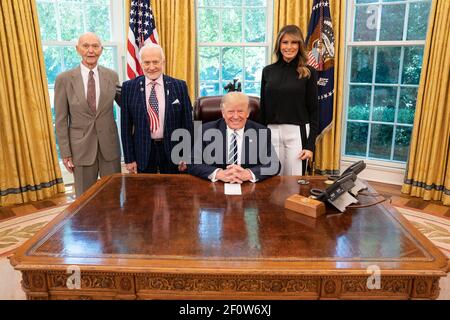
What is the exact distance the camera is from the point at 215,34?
430 centimetres

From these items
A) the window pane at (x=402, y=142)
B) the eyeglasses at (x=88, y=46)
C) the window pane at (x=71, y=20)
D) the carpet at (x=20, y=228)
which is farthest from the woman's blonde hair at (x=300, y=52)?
the window pane at (x=71, y=20)

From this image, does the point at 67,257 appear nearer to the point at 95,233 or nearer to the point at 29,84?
the point at 95,233

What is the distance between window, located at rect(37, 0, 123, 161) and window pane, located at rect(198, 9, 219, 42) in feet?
2.83

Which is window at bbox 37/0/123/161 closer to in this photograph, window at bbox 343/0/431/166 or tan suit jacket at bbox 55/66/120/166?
tan suit jacket at bbox 55/66/120/166

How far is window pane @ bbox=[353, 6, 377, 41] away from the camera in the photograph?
414cm

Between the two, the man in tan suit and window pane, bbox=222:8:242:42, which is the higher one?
window pane, bbox=222:8:242:42

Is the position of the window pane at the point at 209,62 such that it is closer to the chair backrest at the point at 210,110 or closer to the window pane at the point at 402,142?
the chair backrest at the point at 210,110

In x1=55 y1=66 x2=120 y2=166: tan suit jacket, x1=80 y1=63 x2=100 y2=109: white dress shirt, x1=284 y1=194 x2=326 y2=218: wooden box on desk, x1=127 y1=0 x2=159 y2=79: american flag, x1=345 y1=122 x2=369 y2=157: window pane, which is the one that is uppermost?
x1=127 y1=0 x2=159 y2=79: american flag

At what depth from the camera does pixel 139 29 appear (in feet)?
12.6

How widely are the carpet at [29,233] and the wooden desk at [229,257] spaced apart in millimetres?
1008

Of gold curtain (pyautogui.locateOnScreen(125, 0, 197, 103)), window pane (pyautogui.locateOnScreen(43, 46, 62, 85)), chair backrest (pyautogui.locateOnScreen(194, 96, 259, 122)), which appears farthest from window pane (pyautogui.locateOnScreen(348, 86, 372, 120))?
window pane (pyautogui.locateOnScreen(43, 46, 62, 85))

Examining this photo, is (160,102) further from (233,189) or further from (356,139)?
(356,139)

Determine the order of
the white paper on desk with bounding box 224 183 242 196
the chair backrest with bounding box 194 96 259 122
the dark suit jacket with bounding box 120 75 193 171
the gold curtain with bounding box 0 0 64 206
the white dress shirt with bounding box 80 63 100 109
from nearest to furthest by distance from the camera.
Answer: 1. the white paper on desk with bounding box 224 183 242 196
2. the dark suit jacket with bounding box 120 75 193 171
3. the white dress shirt with bounding box 80 63 100 109
4. the chair backrest with bounding box 194 96 259 122
5. the gold curtain with bounding box 0 0 64 206

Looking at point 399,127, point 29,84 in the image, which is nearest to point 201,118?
point 29,84
